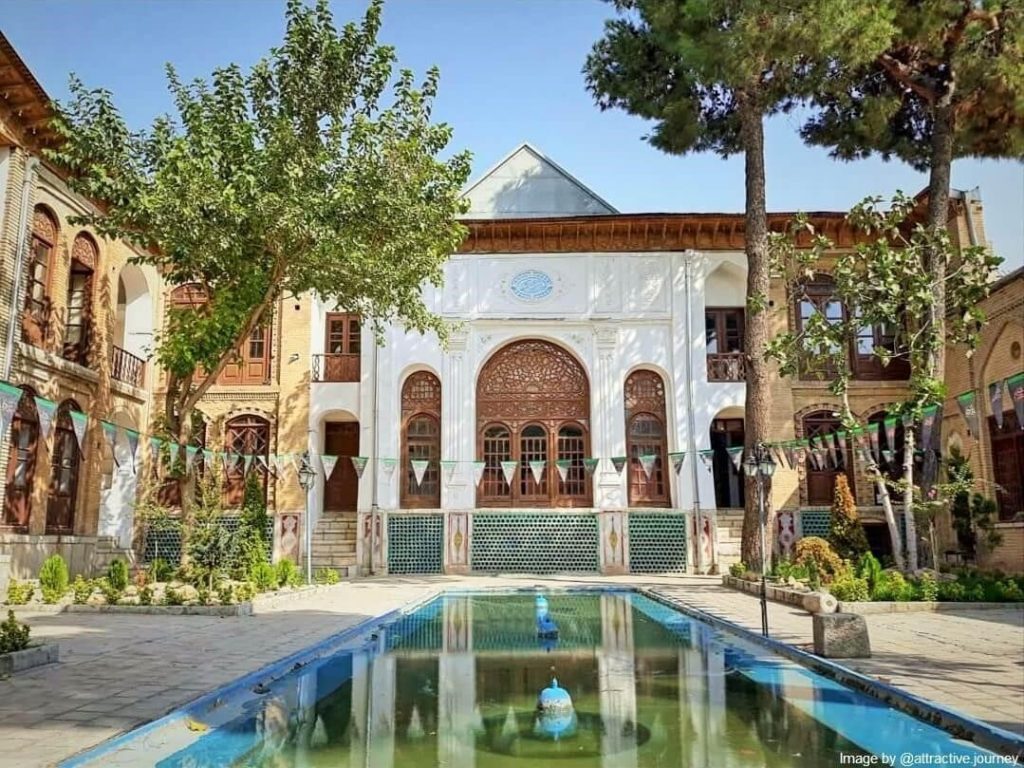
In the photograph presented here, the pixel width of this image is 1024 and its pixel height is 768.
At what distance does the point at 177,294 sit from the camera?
22047mm

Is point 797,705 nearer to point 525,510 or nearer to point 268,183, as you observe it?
point 268,183

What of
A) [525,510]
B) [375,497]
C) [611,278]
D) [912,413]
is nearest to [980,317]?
[912,413]

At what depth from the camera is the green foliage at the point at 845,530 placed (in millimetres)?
16188

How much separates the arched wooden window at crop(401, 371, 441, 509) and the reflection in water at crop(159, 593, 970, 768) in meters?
11.0

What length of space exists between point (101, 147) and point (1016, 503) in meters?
18.7

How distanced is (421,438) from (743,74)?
11.6m

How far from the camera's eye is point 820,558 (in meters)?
13.9

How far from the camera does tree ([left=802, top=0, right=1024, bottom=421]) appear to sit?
1473 centimetres

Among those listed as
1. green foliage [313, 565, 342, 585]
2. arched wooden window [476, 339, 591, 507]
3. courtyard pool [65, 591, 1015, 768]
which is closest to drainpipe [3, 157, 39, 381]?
green foliage [313, 565, 342, 585]

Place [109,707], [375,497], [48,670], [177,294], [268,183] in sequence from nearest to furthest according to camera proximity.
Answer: [109,707] → [48,670] → [268,183] → [375,497] → [177,294]

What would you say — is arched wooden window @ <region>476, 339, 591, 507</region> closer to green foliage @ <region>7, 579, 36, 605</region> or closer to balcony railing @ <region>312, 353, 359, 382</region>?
balcony railing @ <region>312, 353, 359, 382</region>

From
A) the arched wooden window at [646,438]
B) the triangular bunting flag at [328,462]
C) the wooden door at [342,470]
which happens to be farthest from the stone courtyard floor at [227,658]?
the wooden door at [342,470]

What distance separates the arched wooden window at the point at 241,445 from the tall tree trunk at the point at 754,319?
12.0 meters

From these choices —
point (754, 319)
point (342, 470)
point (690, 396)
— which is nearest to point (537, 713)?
point (754, 319)
